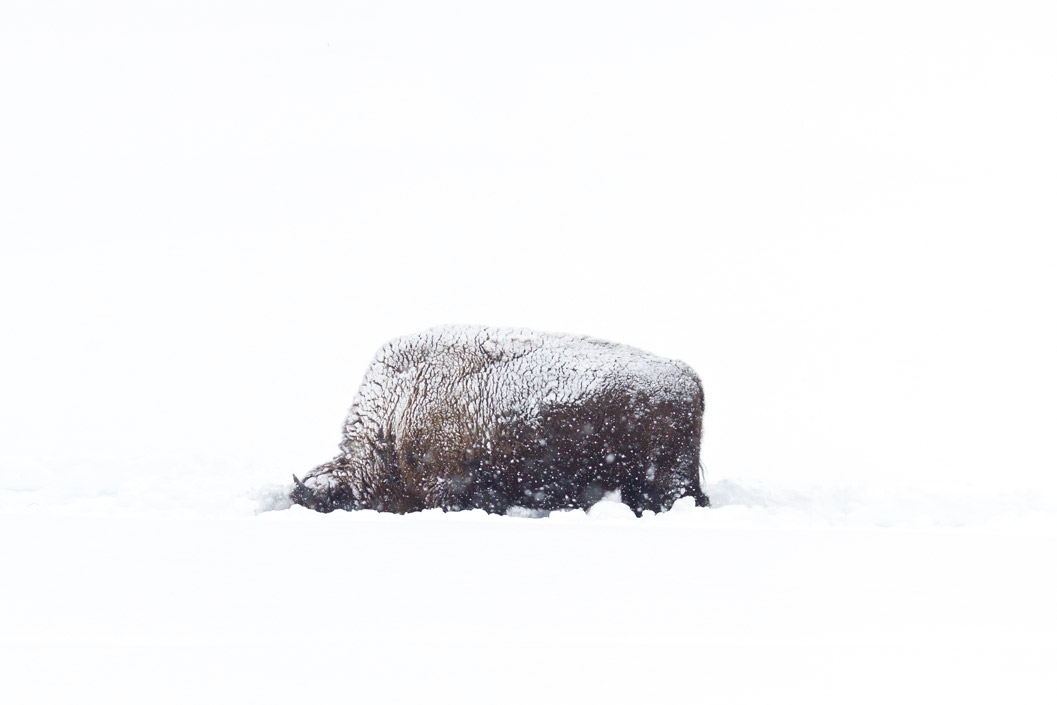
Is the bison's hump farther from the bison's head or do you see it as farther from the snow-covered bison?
the bison's head

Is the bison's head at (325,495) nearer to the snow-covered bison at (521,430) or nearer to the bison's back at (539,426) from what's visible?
the snow-covered bison at (521,430)

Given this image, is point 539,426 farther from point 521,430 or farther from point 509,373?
point 509,373

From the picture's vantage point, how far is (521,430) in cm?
677

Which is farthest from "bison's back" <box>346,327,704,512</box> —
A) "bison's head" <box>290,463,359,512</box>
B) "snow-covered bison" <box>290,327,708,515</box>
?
"bison's head" <box>290,463,359,512</box>

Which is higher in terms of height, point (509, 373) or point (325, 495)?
point (509, 373)

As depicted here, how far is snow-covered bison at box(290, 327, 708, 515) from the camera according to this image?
22.1 feet

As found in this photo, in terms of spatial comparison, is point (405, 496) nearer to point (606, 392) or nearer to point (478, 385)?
point (478, 385)

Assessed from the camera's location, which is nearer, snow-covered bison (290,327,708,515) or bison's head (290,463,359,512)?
snow-covered bison (290,327,708,515)

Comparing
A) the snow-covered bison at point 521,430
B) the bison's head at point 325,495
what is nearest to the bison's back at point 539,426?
the snow-covered bison at point 521,430

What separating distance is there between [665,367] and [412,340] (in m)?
1.74

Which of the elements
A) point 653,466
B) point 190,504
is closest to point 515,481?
point 653,466

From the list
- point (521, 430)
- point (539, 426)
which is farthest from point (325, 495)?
point (539, 426)

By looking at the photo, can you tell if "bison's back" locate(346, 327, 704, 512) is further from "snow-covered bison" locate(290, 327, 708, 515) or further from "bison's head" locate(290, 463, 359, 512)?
"bison's head" locate(290, 463, 359, 512)

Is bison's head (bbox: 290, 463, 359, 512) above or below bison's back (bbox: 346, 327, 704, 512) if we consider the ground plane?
below
